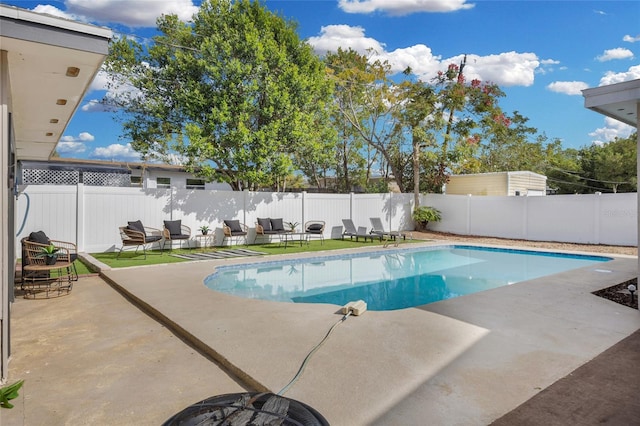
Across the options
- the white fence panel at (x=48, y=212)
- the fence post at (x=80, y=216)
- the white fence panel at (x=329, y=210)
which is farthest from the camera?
the white fence panel at (x=329, y=210)

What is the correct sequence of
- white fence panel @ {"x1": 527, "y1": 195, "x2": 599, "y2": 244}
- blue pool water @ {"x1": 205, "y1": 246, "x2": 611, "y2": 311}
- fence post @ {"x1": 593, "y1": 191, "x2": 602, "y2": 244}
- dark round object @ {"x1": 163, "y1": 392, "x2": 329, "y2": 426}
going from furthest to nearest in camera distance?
1. white fence panel @ {"x1": 527, "y1": 195, "x2": 599, "y2": 244}
2. fence post @ {"x1": 593, "y1": 191, "x2": 602, "y2": 244}
3. blue pool water @ {"x1": 205, "y1": 246, "x2": 611, "y2": 311}
4. dark round object @ {"x1": 163, "y1": 392, "x2": 329, "y2": 426}

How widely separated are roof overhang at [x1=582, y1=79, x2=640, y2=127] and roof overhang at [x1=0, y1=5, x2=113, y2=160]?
561cm

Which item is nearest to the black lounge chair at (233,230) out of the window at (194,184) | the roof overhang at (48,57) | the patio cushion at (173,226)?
the patio cushion at (173,226)

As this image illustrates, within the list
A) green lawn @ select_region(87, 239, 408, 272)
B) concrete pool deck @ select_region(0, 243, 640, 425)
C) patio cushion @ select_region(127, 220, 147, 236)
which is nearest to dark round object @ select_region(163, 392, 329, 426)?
concrete pool deck @ select_region(0, 243, 640, 425)

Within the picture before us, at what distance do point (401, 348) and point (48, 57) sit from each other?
4.12 meters

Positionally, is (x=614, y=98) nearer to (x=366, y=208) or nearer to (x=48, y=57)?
(x=48, y=57)

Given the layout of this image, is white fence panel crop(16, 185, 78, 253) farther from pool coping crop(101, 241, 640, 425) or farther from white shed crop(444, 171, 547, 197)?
white shed crop(444, 171, 547, 197)

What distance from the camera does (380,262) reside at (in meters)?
10.8

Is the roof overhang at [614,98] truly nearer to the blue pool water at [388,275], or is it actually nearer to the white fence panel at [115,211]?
the blue pool water at [388,275]

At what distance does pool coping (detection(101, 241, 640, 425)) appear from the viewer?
2.62 metres

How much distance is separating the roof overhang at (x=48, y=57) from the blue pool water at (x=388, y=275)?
13.1 feet

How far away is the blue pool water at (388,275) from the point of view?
23.3 ft

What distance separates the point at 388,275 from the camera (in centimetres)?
907

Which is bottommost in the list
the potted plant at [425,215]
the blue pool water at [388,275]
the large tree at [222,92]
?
the blue pool water at [388,275]
